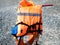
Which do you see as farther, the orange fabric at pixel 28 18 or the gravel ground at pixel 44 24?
the gravel ground at pixel 44 24

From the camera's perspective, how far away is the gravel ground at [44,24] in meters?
1.70

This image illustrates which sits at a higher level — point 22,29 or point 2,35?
point 22,29

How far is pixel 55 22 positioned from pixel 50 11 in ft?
1.32

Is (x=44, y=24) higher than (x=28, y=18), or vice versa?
(x=28, y=18)

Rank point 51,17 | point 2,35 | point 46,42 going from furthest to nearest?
point 51,17, point 2,35, point 46,42

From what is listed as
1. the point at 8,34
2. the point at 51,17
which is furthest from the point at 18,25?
the point at 51,17

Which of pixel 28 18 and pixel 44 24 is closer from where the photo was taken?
pixel 28 18

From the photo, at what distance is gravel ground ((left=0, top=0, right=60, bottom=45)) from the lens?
1701mm

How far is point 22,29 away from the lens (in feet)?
3.15

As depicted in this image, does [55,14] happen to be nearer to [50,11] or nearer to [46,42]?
[50,11]

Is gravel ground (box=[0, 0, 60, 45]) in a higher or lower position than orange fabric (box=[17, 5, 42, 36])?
lower

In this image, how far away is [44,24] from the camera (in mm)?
2025

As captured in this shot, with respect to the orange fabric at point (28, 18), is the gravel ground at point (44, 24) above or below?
below

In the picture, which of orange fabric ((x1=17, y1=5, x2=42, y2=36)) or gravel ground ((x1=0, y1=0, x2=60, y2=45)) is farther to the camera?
gravel ground ((x1=0, y1=0, x2=60, y2=45))
